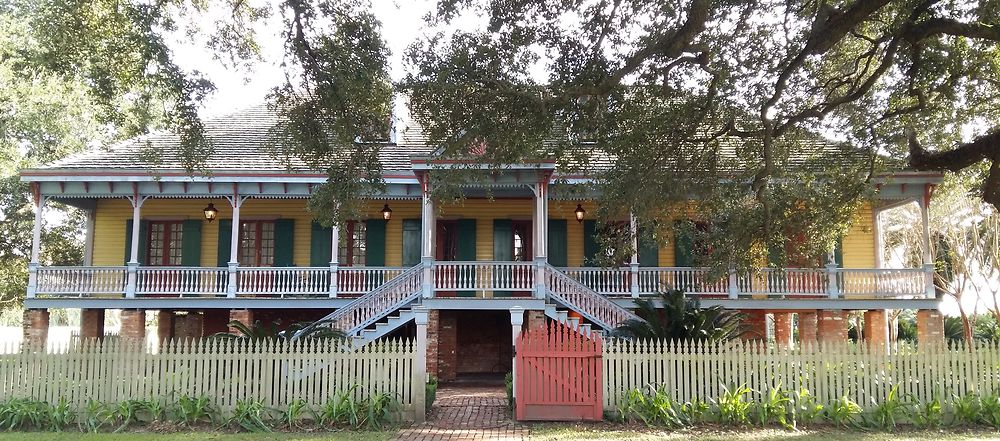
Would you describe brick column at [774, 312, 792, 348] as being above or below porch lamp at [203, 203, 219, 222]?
below

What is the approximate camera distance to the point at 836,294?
16.9m

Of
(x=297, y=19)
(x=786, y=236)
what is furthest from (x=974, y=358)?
(x=297, y=19)

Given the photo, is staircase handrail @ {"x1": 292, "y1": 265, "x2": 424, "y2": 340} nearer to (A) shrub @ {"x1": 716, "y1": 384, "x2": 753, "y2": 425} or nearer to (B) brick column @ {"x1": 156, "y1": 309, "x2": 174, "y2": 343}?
(B) brick column @ {"x1": 156, "y1": 309, "x2": 174, "y2": 343}

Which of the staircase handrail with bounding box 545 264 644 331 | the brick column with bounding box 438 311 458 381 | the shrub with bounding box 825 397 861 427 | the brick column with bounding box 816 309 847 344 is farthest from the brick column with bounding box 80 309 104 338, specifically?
the brick column with bounding box 816 309 847 344

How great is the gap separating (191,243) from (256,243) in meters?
1.69

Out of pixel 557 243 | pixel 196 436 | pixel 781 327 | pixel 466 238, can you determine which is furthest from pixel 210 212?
pixel 781 327

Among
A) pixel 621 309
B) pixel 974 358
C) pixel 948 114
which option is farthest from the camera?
pixel 621 309

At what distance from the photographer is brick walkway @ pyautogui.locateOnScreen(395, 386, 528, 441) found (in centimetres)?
1029

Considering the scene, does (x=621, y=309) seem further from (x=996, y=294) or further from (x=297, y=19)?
(x=996, y=294)

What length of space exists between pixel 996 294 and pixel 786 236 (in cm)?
1714

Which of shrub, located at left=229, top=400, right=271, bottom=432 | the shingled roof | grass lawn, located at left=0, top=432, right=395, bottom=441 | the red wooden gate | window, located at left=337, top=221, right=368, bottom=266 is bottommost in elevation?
grass lawn, located at left=0, top=432, right=395, bottom=441

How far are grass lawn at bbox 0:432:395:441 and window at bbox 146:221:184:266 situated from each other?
32.5ft

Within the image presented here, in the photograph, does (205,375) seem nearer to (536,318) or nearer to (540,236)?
(536,318)

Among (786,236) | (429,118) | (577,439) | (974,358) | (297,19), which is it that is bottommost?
(577,439)
